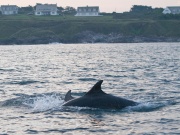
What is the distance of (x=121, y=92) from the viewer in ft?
113

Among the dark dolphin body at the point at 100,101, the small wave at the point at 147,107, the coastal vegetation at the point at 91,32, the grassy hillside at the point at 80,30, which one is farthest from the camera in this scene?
the grassy hillside at the point at 80,30

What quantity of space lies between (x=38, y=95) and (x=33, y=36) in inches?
6219

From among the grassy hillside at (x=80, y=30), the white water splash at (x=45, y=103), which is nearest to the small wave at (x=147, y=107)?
the white water splash at (x=45, y=103)

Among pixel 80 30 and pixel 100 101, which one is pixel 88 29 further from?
pixel 100 101

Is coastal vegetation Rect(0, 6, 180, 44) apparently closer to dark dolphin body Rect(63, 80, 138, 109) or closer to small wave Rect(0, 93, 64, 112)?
small wave Rect(0, 93, 64, 112)

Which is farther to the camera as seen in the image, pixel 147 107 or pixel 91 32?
pixel 91 32

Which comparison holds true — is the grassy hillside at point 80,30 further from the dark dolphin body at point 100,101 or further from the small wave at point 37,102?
the dark dolphin body at point 100,101

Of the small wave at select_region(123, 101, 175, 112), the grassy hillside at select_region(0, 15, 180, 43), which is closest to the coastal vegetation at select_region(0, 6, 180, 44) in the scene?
the grassy hillside at select_region(0, 15, 180, 43)

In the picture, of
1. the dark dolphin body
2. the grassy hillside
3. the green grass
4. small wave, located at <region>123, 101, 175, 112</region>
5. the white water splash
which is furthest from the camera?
the green grass

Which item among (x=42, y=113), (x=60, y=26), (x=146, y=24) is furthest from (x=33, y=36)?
(x=42, y=113)

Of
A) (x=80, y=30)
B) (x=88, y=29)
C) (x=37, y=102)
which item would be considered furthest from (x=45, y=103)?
(x=80, y=30)

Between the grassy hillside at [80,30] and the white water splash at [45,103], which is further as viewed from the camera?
the grassy hillside at [80,30]

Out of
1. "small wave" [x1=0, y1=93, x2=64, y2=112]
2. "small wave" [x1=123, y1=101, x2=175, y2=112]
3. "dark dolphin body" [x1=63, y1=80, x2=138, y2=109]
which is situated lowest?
"small wave" [x1=0, y1=93, x2=64, y2=112]

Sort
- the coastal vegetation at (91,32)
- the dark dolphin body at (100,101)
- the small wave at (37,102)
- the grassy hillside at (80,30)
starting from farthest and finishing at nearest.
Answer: the grassy hillside at (80,30), the coastal vegetation at (91,32), the small wave at (37,102), the dark dolphin body at (100,101)
